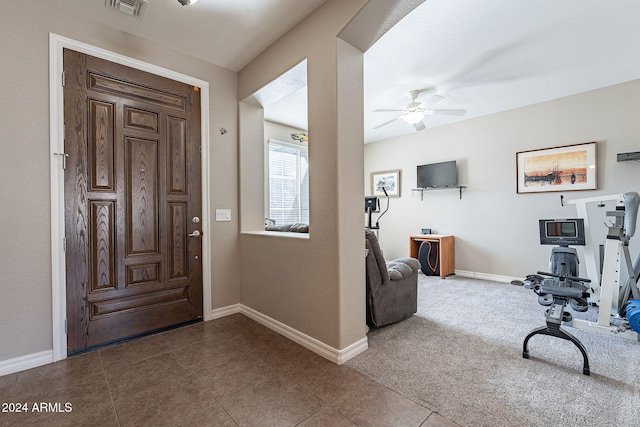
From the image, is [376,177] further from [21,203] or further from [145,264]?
[21,203]

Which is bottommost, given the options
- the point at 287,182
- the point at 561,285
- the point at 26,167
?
the point at 561,285

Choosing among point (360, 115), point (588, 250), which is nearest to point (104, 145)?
point (360, 115)

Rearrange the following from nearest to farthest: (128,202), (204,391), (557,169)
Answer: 1. (204,391)
2. (128,202)
3. (557,169)

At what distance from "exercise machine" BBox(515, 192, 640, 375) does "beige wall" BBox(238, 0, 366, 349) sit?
4.62 ft

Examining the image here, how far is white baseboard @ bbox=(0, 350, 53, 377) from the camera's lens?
76.1 inches

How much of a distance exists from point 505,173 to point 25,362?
5847 mm

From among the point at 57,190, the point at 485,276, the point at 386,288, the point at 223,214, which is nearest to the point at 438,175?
the point at 485,276

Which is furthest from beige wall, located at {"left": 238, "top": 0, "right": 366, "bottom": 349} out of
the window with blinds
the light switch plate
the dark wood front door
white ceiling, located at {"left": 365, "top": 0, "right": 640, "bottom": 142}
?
the window with blinds

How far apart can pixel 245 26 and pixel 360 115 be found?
1.28 m

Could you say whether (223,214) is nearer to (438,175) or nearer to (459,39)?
(459,39)

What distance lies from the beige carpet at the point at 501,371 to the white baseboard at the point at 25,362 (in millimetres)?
2274

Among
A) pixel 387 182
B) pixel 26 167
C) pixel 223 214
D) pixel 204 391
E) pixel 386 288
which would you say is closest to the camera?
pixel 204 391

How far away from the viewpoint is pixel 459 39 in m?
2.54

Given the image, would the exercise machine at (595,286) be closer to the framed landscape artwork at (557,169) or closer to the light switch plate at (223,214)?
the framed landscape artwork at (557,169)
